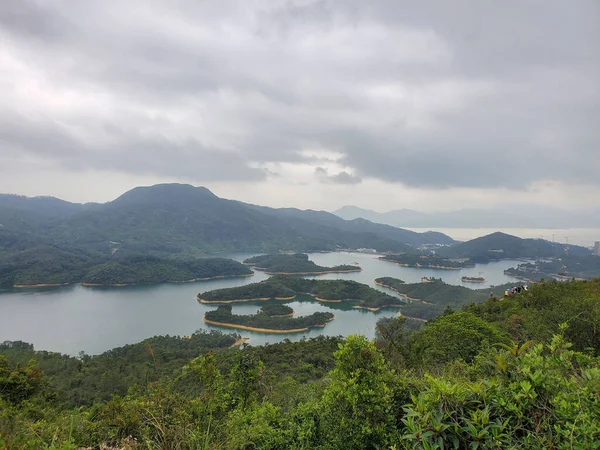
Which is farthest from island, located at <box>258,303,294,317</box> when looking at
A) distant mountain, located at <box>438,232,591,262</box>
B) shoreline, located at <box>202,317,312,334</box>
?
distant mountain, located at <box>438,232,591,262</box>

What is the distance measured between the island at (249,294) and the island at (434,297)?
1507 centimetres

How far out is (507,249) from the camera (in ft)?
269

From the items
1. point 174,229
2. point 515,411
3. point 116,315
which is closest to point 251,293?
point 116,315

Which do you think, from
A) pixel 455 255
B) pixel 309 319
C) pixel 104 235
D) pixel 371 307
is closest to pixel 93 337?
pixel 309 319

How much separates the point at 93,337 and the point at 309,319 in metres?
18.8

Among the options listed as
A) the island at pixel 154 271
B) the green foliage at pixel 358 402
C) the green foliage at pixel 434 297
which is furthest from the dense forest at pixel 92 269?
the green foliage at pixel 358 402

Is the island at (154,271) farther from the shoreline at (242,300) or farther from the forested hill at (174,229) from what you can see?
the forested hill at (174,229)

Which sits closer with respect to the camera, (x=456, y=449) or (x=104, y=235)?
(x=456, y=449)

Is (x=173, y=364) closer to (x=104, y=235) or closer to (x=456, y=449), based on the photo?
(x=456, y=449)

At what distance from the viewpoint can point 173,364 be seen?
16031 mm

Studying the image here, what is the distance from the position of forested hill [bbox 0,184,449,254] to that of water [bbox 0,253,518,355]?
28516 millimetres

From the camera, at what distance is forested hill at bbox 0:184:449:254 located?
78.7m

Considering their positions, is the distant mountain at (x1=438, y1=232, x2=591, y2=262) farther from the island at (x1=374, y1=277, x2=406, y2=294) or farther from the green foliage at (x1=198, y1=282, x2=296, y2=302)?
the green foliage at (x1=198, y1=282, x2=296, y2=302)

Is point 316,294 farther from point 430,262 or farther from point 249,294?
point 430,262
